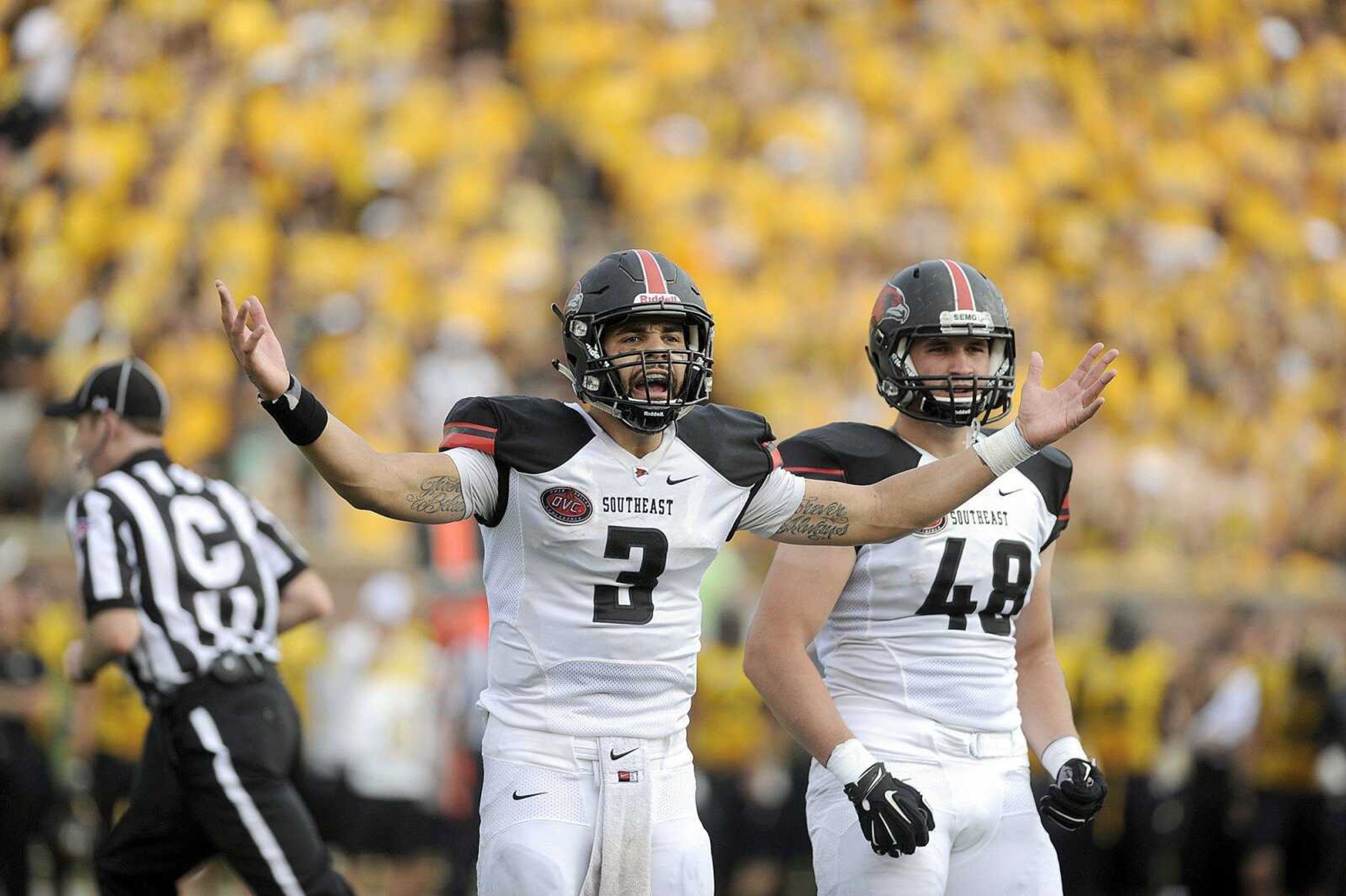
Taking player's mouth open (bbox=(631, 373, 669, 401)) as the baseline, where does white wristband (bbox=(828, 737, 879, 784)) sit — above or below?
below

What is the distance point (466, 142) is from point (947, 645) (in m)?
9.49

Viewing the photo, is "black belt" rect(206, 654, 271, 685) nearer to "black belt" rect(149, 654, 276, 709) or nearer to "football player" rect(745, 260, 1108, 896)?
"black belt" rect(149, 654, 276, 709)

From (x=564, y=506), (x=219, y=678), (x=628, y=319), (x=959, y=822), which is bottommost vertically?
(x=959, y=822)

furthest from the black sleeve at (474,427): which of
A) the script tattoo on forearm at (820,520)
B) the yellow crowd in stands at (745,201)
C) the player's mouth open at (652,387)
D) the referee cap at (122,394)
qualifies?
the yellow crowd in stands at (745,201)

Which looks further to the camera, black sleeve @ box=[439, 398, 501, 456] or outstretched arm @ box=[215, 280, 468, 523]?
black sleeve @ box=[439, 398, 501, 456]

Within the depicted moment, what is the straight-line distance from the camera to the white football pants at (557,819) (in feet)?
11.3

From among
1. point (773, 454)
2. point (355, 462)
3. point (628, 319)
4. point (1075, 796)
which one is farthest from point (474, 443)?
point (1075, 796)

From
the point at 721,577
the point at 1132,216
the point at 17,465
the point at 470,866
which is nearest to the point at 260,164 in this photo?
the point at 17,465

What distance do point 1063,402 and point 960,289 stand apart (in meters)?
0.54

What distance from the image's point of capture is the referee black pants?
506 centimetres

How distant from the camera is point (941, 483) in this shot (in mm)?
3719

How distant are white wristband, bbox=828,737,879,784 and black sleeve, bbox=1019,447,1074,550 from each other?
73 centimetres

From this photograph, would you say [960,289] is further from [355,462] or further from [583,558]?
[355,462]

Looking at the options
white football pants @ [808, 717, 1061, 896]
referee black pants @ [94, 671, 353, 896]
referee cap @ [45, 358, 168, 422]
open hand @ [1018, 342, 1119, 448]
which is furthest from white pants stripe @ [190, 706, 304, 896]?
open hand @ [1018, 342, 1119, 448]
